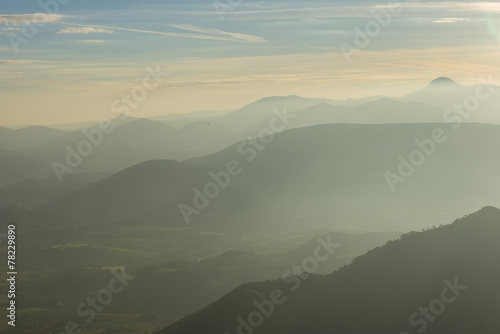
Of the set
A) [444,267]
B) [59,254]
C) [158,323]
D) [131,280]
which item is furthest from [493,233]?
[59,254]

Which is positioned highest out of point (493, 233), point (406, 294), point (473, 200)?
point (473, 200)

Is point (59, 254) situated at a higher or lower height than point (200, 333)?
higher

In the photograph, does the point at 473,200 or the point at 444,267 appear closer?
the point at 444,267

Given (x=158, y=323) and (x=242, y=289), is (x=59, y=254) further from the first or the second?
(x=242, y=289)

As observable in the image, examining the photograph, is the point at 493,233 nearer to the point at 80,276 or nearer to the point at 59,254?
the point at 80,276

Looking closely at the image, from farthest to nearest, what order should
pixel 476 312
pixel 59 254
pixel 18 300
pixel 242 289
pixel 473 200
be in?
pixel 473 200
pixel 59 254
pixel 18 300
pixel 242 289
pixel 476 312

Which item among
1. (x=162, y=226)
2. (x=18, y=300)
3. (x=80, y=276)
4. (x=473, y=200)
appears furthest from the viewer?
(x=473, y=200)

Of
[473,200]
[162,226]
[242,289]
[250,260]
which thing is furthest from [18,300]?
[473,200]
